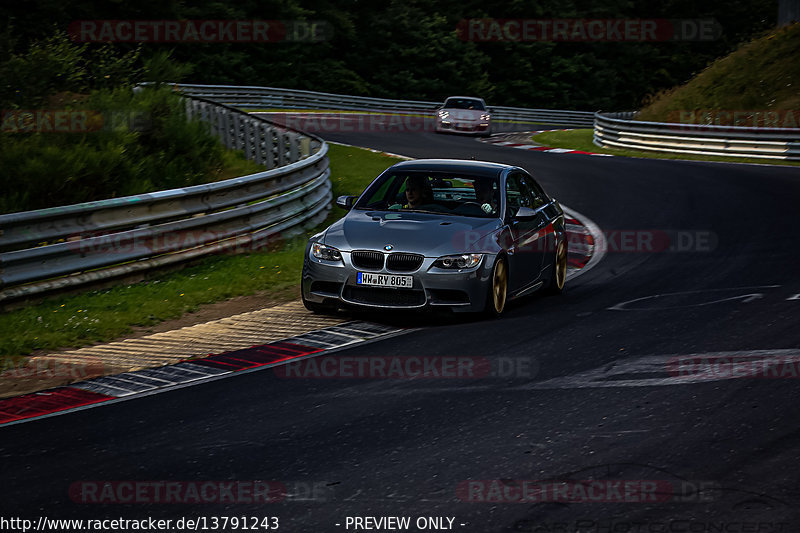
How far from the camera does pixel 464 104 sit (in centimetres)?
3934

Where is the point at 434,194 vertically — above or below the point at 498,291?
above

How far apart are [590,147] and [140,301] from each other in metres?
26.5

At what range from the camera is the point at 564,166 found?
27.2 meters

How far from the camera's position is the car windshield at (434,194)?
1089cm

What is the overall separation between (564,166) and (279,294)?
16745 millimetres

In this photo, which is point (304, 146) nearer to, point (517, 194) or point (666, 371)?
point (517, 194)

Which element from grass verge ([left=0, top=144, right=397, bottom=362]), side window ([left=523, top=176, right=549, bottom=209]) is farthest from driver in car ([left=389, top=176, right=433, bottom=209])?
grass verge ([left=0, top=144, right=397, bottom=362])

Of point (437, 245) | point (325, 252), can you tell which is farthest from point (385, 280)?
point (325, 252)

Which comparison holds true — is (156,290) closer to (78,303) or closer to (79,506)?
(78,303)

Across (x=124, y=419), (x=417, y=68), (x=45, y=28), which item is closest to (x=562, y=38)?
(x=417, y=68)

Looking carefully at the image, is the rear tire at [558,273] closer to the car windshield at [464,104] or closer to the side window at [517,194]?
the side window at [517,194]

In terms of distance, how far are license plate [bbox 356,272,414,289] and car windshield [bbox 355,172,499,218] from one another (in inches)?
51.5

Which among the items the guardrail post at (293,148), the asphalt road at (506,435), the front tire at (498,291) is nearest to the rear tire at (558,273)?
the asphalt road at (506,435)

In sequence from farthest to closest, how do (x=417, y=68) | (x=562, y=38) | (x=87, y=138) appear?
(x=562, y=38), (x=417, y=68), (x=87, y=138)
